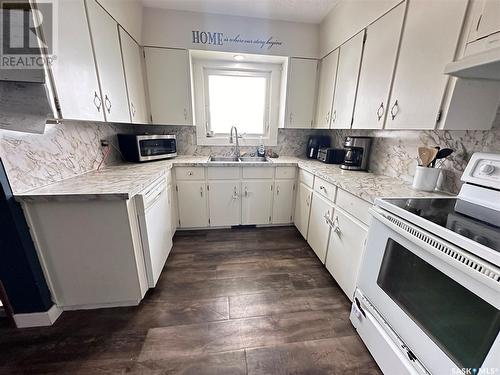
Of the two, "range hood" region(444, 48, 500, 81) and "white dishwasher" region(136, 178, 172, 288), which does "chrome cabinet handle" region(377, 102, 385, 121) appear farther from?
"white dishwasher" region(136, 178, 172, 288)

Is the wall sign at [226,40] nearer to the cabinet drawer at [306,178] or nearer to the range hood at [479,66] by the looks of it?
the cabinet drawer at [306,178]

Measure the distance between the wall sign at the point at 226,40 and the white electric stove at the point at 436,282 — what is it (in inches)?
86.2

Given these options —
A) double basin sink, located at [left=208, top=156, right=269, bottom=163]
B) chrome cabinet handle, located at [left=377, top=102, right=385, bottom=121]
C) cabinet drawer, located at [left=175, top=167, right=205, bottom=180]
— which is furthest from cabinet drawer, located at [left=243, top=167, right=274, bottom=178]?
chrome cabinet handle, located at [left=377, top=102, right=385, bottom=121]

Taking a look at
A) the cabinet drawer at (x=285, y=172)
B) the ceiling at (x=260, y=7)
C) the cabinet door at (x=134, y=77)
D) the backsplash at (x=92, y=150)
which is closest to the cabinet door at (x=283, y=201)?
the cabinet drawer at (x=285, y=172)

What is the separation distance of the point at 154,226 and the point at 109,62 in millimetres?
1380

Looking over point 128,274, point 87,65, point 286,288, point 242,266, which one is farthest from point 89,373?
point 87,65

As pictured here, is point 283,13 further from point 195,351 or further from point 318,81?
point 195,351

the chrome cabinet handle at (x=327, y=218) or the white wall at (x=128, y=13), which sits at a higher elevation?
the white wall at (x=128, y=13)

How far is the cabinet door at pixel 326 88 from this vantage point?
2.19 metres

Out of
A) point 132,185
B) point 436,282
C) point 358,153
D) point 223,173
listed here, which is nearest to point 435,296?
point 436,282

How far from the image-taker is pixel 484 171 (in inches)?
41.6

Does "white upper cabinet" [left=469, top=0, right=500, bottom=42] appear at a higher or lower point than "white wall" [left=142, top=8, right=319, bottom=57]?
lower

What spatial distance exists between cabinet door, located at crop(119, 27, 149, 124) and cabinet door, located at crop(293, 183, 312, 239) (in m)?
1.99

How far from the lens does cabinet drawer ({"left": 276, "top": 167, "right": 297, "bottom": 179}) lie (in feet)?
8.27
